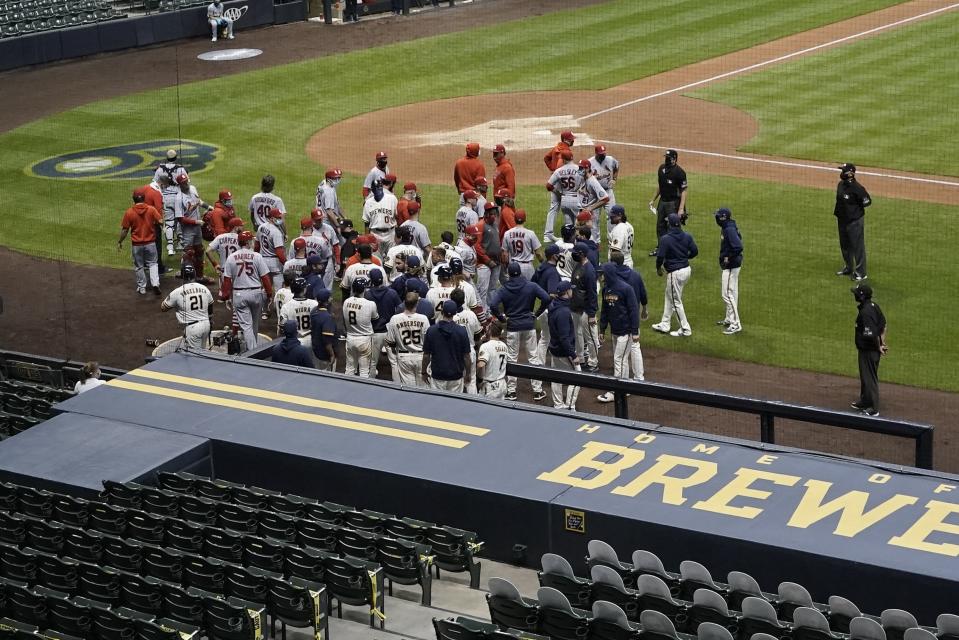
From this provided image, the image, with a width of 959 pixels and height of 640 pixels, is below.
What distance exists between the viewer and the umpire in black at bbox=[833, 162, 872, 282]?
17406mm

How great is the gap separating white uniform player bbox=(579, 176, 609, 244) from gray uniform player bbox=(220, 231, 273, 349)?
462cm

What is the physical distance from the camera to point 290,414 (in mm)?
13055

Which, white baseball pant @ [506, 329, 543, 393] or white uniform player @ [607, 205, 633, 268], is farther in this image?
white uniform player @ [607, 205, 633, 268]

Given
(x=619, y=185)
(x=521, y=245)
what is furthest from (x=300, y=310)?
(x=619, y=185)

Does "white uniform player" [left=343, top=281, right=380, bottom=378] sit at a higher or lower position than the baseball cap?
lower

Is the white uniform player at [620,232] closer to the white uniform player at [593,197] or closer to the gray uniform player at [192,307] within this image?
the white uniform player at [593,197]

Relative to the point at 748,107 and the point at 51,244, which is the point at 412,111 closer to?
the point at 748,107

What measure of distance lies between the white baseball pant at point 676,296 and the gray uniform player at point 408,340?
3.27 metres

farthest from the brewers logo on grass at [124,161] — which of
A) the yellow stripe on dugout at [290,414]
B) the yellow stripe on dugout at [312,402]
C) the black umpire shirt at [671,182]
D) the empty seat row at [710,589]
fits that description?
the empty seat row at [710,589]

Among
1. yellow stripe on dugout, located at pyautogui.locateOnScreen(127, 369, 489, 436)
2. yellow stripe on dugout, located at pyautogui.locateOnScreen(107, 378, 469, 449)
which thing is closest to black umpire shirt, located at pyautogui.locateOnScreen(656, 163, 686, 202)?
yellow stripe on dugout, located at pyautogui.locateOnScreen(127, 369, 489, 436)

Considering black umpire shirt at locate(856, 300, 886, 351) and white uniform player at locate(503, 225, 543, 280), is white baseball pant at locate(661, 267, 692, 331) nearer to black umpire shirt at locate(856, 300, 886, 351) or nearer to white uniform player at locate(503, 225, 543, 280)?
white uniform player at locate(503, 225, 543, 280)

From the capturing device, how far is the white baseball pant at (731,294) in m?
16.3

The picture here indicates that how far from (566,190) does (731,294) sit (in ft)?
11.0

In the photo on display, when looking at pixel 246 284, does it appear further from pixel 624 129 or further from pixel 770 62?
pixel 770 62
